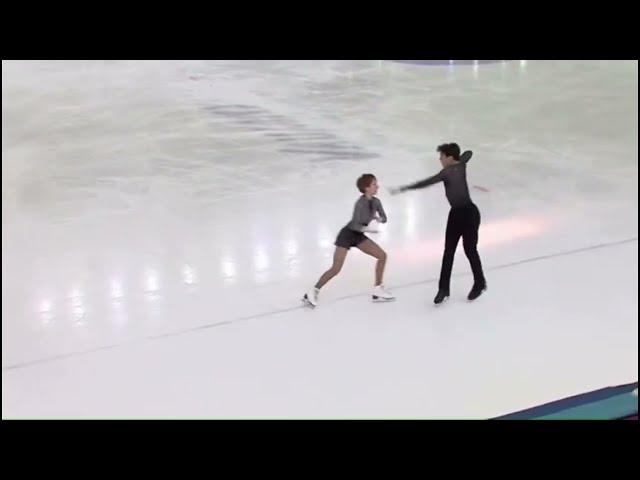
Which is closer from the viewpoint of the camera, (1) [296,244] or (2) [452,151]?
(2) [452,151]

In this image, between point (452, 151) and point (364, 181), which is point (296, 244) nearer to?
point (364, 181)

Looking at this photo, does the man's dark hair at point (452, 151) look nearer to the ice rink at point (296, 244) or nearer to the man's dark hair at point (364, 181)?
the man's dark hair at point (364, 181)

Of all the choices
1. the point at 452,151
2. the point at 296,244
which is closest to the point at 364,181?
the point at 452,151

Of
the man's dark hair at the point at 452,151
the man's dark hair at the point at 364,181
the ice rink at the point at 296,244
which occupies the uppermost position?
the man's dark hair at the point at 452,151

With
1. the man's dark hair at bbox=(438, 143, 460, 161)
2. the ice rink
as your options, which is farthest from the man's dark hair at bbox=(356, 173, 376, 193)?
the ice rink

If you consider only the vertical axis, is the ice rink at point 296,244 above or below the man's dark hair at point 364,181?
below

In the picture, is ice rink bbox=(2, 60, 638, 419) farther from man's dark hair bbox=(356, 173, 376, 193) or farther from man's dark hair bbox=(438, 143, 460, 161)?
man's dark hair bbox=(438, 143, 460, 161)

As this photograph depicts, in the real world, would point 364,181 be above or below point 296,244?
above

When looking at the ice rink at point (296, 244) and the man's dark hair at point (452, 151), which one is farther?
the man's dark hair at point (452, 151)

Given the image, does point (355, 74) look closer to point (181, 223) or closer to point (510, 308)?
point (181, 223)

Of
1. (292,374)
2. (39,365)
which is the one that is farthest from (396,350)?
(39,365)

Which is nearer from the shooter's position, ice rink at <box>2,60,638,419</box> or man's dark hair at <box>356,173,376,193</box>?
ice rink at <box>2,60,638,419</box>

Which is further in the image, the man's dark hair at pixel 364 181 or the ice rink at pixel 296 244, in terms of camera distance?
the man's dark hair at pixel 364 181

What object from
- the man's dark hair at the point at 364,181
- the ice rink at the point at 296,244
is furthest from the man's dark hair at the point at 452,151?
the ice rink at the point at 296,244
